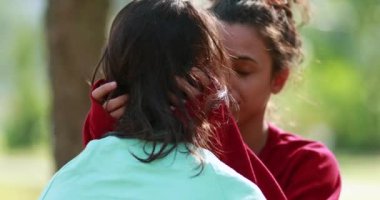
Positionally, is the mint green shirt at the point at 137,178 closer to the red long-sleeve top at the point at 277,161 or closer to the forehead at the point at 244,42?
the red long-sleeve top at the point at 277,161

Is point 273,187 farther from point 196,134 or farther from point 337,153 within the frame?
point 337,153

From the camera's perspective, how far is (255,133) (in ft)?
10.8

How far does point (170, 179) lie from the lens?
2.30 meters

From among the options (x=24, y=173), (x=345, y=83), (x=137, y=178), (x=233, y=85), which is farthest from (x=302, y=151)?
(x=345, y=83)

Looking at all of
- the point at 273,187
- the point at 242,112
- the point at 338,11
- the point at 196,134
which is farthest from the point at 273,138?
the point at 338,11

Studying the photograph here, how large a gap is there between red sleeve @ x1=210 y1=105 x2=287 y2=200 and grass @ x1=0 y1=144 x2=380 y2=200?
26.4 feet

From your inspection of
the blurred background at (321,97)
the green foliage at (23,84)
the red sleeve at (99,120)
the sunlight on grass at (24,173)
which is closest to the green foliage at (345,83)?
the blurred background at (321,97)

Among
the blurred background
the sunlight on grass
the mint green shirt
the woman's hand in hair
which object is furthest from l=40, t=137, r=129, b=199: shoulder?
the blurred background

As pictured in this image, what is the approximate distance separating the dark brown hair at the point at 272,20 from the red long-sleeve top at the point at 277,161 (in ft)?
0.82

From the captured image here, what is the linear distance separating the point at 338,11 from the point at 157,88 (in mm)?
14205

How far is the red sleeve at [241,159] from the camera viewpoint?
265cm

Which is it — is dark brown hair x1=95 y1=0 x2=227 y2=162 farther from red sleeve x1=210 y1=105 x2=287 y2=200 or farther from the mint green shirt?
red sleeve x1=210 y1=105 x2=287 y2=200

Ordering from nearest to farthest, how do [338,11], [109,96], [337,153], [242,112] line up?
[109,96] < [242,112] < [338,11] < [337,153]

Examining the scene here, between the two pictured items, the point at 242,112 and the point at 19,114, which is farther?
the point at 19,114
